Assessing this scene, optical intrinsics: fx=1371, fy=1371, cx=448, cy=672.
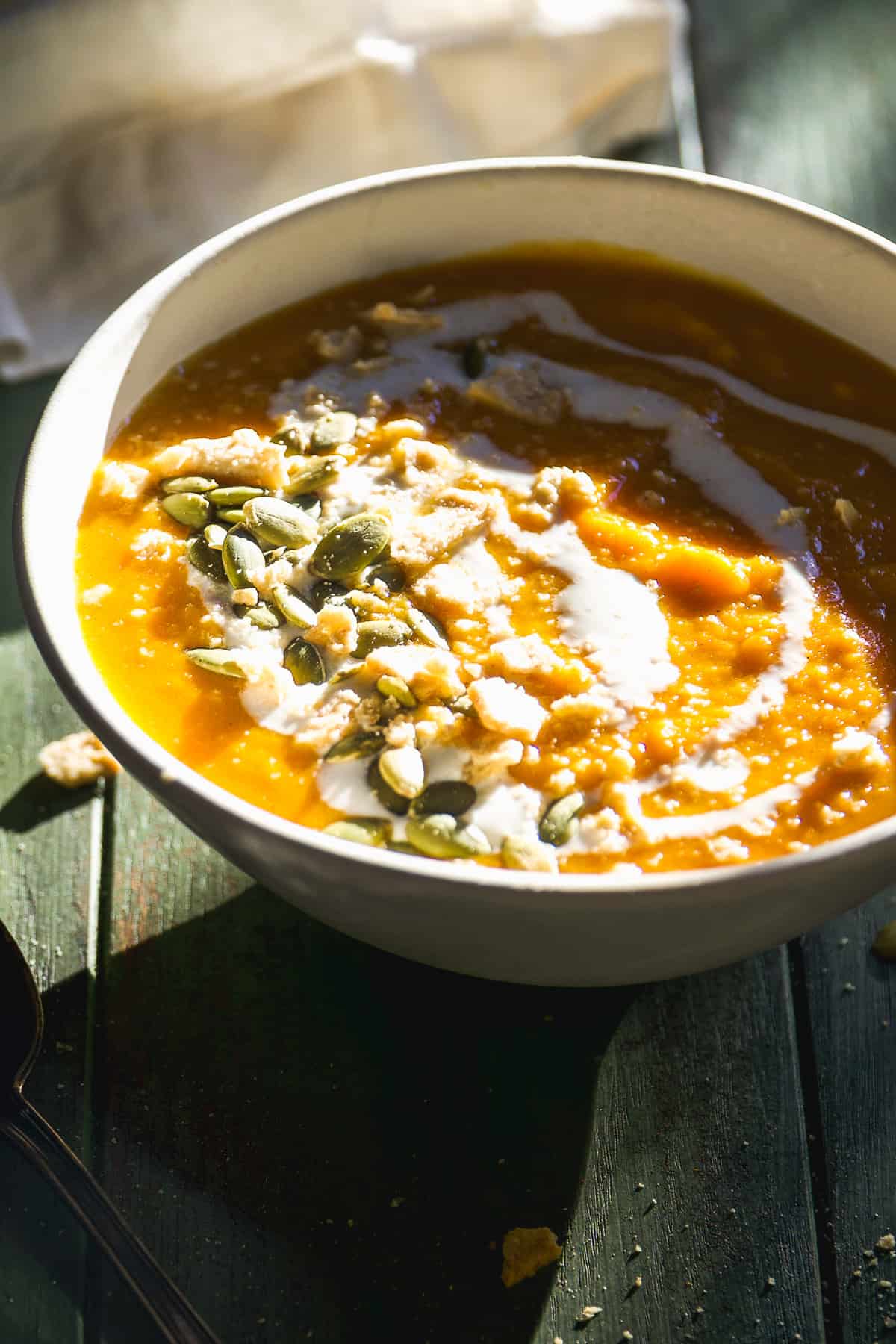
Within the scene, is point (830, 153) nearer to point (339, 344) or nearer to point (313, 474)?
point (339, 344)

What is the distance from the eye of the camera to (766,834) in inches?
53.9

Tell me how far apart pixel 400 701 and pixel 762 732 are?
38 centimetres

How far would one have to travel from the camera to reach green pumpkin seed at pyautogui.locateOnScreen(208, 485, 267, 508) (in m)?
1.62

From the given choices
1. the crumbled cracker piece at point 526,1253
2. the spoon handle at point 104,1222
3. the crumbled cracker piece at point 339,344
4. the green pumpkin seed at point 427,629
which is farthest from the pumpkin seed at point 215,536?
the crumbled cracker piece at point 526,1253

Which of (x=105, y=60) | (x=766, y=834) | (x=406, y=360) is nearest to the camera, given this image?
(x=766, y=834)

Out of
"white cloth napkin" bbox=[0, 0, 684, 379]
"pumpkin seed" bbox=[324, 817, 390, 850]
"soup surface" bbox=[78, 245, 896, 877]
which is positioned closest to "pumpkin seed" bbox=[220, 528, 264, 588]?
"soup surface" bbox=[78, 245, 896, 877]

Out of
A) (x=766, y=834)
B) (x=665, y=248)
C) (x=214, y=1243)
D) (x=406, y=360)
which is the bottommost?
(x=214, y=1243)

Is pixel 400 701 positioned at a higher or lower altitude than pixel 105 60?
lower

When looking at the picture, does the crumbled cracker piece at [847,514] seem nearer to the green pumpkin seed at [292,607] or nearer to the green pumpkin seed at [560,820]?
the green pumpkin seed at [560,820]

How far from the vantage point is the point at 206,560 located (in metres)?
1.58

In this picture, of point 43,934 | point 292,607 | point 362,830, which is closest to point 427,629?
point 292,607

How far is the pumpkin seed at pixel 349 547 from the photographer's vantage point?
157 cm

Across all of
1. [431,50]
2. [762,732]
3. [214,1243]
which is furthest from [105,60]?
[214,1243]

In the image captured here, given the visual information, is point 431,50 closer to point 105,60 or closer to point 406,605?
point 105,60
